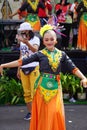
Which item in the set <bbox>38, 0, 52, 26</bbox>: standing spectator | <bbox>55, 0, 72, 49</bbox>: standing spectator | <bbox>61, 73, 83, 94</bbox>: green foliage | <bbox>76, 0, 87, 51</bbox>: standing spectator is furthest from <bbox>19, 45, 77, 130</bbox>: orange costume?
<bbox>55, 0, 72, 49</bbox>: standing spectator

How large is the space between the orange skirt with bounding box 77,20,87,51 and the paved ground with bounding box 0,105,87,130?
2.45 metres

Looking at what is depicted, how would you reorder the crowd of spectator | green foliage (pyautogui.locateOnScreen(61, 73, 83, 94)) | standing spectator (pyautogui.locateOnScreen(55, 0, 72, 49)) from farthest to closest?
1. standing spectator (pyautogui.locateOnScreen(55, 0, 72, 49))
2. the crowd of spectator
3. green foliage (pyautogui.locateOnScreen(61, 73, 83, 94))

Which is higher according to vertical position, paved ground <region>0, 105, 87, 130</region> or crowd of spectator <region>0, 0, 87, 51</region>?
crowd of spectator <region>0, 0, 87, 51</region>

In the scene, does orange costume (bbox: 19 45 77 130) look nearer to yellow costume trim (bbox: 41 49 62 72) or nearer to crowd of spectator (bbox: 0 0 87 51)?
yellow costume trim (bbox: 41 49 62 72)

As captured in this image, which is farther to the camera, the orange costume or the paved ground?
the paved ground

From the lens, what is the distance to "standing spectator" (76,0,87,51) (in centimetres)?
1002

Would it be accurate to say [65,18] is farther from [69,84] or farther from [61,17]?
[69,84]

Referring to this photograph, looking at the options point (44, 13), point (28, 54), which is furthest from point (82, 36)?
point (28, 54)

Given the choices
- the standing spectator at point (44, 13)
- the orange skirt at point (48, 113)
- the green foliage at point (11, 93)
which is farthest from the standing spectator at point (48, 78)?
the standing spectator at point (44, 13)

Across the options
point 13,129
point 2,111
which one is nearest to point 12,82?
point 2,111

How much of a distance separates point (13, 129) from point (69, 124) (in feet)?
2.92

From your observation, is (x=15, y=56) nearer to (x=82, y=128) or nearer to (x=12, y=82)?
(x=12, y=82)

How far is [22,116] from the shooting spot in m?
7.28

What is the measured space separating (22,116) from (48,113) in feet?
7.21
